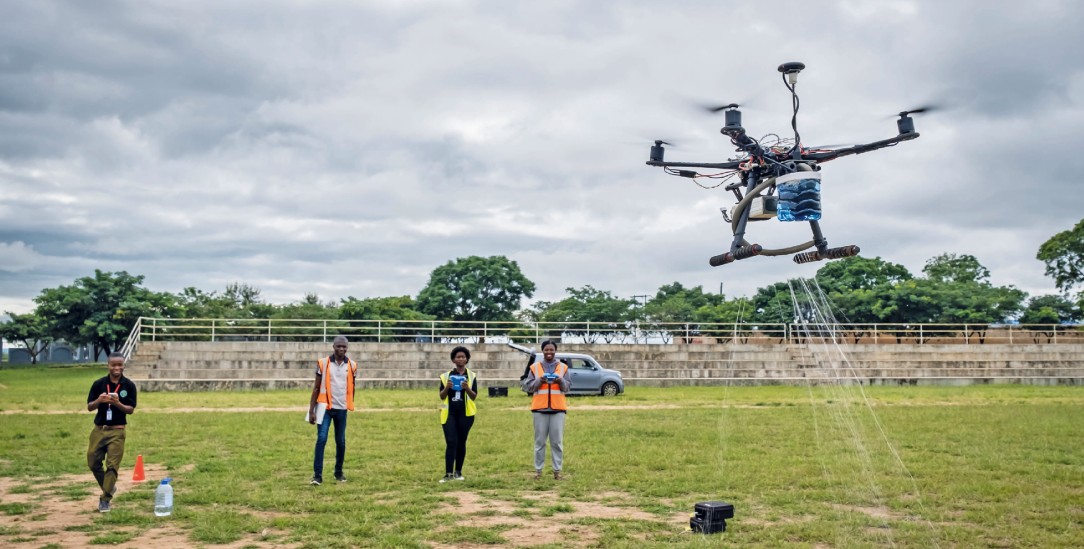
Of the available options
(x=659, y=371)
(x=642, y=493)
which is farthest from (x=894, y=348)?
(x=642, y=493)

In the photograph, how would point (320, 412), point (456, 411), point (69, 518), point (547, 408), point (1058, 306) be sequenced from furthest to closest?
point (1058, 306), point (547, 408), point (456, 411), point (320, 412), point (69, 518)

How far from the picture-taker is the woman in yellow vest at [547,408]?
11977 mm

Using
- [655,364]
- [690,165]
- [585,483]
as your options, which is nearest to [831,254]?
[690,165]

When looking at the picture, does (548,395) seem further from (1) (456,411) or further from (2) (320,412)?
(2) (320,412)

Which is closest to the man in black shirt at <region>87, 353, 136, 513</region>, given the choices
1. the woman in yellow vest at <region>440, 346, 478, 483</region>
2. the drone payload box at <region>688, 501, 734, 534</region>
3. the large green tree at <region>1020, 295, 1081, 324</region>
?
the woman in yellow vest at <region>440, 346, 478, 483</region>

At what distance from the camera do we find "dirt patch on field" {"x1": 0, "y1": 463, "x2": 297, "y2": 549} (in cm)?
816

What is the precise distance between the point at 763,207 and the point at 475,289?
55.3 m

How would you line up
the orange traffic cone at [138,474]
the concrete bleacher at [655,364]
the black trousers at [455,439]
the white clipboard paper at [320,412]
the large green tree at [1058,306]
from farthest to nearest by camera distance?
the large green tree at [1058,306], the concrete bleacher at [655,364], the black trousers at [455,439], the orange traffic cone at [138,474], the white clipboard paper at [320,412]

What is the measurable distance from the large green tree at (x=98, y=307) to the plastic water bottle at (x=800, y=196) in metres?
53.4

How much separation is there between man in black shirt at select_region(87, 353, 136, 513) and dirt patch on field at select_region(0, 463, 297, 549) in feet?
1.18

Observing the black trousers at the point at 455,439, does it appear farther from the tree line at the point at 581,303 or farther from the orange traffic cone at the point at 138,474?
the tree line at the point at 581,303

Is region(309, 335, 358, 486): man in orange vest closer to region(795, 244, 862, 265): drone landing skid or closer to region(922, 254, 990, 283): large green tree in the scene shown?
region(795, 244, 862, 265): drone landing skid

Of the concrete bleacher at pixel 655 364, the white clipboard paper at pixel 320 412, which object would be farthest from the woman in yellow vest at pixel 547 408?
the concrete bleacher at pixel 655 364

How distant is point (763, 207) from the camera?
802 centimetres
